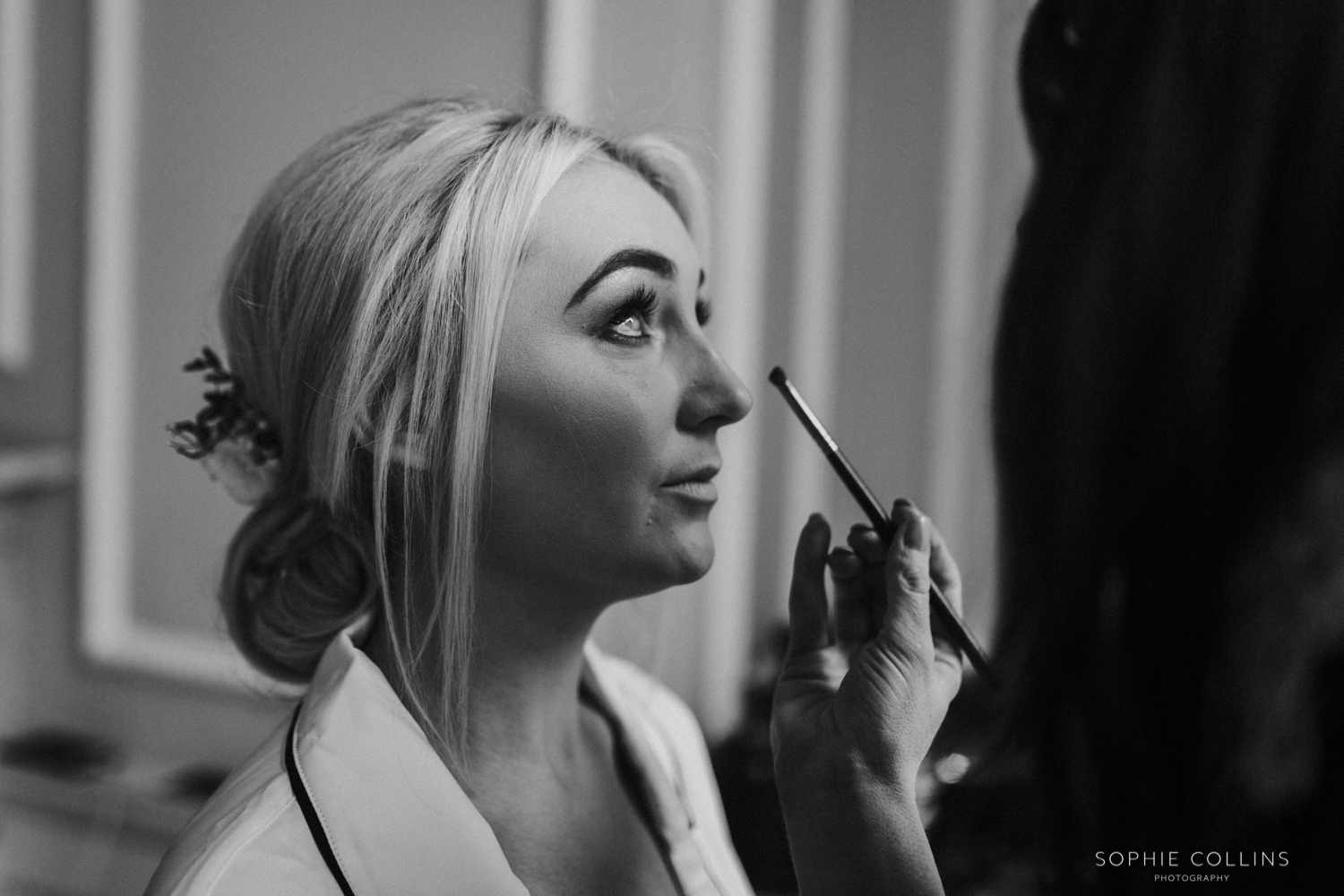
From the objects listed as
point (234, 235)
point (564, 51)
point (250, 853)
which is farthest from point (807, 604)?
point (234, 235)

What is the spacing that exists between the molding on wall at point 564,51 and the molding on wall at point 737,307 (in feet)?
0.59

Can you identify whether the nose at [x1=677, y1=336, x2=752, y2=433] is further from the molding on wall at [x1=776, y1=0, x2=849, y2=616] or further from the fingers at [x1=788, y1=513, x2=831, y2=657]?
the molding on wall at [x1=776, y1=0, x2=849, y2=616]

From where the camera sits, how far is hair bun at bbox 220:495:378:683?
833 mm

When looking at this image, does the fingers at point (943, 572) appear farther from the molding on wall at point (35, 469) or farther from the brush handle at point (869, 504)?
the molding on wall at point (35, 469)

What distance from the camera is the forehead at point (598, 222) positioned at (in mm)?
746

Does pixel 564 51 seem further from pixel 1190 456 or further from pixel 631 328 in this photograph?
pixel 1190 456

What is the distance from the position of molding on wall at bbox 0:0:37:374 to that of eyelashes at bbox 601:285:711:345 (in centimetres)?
136

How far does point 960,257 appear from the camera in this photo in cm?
129

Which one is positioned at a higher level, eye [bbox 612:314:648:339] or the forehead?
the forehead

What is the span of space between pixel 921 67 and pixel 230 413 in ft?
2.78

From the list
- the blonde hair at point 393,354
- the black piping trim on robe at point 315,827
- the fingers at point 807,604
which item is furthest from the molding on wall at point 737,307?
the black piping trim on robe at point 315,827

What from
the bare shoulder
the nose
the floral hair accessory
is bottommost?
the bare shoulder

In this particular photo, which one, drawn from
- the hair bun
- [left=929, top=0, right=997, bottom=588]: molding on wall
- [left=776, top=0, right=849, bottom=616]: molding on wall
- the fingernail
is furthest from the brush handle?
[left=776, top=0, right=849, bottom=616]: molding on wall

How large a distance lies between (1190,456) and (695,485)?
389mm
